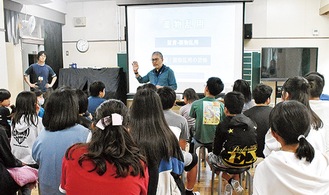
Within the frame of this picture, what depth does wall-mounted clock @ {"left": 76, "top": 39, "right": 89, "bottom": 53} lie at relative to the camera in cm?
749

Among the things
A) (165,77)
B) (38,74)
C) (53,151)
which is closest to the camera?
(53,151)

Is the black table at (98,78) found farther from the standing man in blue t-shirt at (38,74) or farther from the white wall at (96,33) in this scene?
the standing man in blue t-shirt at (38,74)

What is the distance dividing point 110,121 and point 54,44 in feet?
21.1

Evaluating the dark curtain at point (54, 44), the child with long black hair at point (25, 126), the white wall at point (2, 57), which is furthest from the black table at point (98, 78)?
the child with long black hair at point (25, 126)

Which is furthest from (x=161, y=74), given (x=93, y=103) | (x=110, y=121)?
(x=110, y=121)

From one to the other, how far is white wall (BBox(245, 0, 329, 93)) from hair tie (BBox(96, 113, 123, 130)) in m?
6.01

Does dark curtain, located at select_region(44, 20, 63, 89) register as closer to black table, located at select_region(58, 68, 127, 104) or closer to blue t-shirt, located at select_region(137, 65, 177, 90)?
black table, located at select_region(58, 68, 127, 104)

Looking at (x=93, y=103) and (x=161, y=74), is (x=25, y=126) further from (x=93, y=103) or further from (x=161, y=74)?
(x=161, y=74)

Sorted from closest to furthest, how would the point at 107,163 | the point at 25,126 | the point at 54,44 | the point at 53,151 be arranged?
1. the point at 107,163
2. the point at 53,151
3. the point at 25,126
4. the point at 54,44

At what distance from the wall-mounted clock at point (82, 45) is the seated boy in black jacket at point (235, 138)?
5721 mm

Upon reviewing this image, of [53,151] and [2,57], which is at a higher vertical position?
[2,57]

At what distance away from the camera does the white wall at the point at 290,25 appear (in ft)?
21.4

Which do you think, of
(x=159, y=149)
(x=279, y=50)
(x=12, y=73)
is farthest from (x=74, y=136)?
(x=279, y=50)

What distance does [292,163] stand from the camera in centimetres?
126
